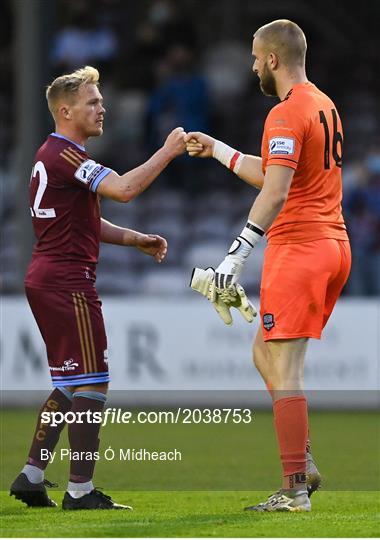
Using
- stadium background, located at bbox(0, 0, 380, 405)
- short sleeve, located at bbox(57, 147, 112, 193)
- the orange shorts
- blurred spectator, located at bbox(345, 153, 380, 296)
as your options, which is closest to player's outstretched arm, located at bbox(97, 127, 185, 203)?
short sleeve, located at bbox(57, 147, 112, 193)

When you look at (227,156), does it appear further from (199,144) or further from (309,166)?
(309,166)

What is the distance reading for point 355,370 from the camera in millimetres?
13039

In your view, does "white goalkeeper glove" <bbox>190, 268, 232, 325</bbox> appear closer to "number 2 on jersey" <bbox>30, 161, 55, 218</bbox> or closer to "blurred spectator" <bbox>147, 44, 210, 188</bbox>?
"number 2 on jersey" <bbox>30, 161, 55, 218</bbox>

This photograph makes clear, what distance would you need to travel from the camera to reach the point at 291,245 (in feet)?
21.9

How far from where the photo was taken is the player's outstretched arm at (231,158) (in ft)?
23.1

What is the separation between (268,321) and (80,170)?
1.16 meters

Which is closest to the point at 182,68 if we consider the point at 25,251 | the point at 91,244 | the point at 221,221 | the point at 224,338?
the point at 221,221

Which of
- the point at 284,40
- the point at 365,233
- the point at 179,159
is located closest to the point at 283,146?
the point at 284,40

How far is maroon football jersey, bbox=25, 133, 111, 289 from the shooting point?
6.71 metres

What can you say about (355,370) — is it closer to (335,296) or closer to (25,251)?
(25,251)

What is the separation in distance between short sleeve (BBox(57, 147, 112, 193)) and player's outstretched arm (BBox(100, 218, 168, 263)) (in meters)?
0.53

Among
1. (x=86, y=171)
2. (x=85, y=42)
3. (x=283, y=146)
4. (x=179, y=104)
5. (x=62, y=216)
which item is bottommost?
(x=62, y=216)

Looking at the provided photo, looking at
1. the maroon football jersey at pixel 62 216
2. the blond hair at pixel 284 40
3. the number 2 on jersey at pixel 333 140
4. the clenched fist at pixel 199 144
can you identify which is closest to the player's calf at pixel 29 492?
the maroon football jersey at pixel 62 216

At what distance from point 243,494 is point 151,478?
0.92m
